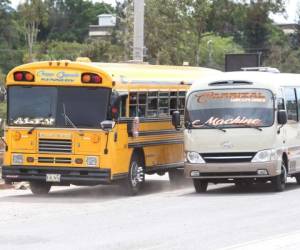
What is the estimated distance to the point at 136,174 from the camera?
66.6 ft

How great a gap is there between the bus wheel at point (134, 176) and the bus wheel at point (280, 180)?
2.96 m

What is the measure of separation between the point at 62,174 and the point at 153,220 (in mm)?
4874

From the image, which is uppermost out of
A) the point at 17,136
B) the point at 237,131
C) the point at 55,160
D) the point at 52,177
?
the point at 237,131

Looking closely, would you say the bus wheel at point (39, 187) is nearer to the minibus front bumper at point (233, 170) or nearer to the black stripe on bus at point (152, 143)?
the black stripe on bus at point (152, 143)

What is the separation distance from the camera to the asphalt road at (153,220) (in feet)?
39.4

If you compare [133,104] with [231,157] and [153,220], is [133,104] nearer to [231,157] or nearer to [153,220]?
[231,157]

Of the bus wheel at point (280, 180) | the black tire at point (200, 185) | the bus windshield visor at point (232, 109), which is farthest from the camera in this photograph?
the black tire at point (200, 185)

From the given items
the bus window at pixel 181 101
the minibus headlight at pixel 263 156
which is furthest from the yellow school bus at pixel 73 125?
the minibus headlight at pixel 263 156

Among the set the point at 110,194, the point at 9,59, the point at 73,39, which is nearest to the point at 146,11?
the point at 110,194

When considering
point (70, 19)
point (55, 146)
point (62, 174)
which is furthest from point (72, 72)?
point (70, 19)

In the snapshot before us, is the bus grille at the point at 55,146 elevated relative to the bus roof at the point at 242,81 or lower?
lower

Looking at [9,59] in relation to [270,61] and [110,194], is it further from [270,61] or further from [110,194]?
[110,194]

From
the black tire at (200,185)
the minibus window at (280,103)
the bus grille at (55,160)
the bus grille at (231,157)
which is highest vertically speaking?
the minibus window at (280,103)

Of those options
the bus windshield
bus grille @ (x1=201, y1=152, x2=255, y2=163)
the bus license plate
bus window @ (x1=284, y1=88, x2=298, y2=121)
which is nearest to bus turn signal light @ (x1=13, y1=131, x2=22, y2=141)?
the bus windshield
